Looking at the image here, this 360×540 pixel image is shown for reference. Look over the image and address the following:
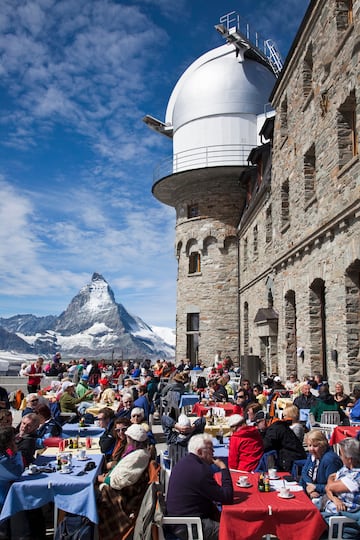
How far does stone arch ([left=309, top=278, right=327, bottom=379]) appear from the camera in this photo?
43.5 ft

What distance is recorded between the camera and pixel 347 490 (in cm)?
458

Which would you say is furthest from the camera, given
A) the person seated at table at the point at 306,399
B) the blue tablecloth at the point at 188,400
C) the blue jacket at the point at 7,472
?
the blue tablecloth at the point at 188,400

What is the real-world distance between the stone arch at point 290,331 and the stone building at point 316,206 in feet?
0.10

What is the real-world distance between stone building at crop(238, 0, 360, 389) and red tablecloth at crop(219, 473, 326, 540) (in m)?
6.94

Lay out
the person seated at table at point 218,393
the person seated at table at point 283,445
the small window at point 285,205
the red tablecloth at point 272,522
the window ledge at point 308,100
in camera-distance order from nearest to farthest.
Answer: the red tablecloth at point 272,522 → the person seated at table at point 283,445 → the person seated at table at point 218,393 → the window ledge at point 308,100 → the small window at point 285,205

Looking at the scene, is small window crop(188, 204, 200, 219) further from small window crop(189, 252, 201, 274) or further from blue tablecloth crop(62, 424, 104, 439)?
blue tablecloth crop(62, 424, 104, 439)

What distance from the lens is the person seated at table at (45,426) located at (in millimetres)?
7471

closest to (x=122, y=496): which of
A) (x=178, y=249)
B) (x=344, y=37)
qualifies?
(x=344, y=37)

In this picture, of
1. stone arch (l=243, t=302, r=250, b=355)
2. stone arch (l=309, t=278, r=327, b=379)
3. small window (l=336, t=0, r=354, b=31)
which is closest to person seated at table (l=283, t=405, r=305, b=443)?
stone arch (l=309, t=278, r=327, b=379)

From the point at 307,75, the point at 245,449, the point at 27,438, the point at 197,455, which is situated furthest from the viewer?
the point at 307,75

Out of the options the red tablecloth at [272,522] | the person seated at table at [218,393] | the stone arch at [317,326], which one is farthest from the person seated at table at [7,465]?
the stone arch at [317,326]

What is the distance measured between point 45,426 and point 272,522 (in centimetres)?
444

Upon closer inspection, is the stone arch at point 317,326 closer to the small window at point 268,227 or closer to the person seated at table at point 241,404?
the person seated at table at point 241,404

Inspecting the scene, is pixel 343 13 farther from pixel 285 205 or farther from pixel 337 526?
pixel 337 526
